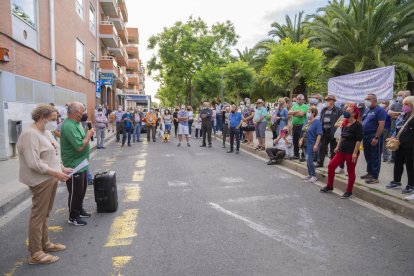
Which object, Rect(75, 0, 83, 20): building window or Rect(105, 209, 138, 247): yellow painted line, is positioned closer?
Rect(105, 209, 138, 247): yellow painted line

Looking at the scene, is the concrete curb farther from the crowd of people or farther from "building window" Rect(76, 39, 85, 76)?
"building window" Rect(76, 39, 85, 76)

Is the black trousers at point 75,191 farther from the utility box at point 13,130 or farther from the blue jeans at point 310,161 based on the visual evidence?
the utility box at point 13,130

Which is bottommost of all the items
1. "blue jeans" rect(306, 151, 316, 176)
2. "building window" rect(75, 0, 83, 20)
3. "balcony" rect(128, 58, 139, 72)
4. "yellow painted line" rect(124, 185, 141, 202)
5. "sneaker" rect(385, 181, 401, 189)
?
"yellow painted line" rect(124, 185, 141, 202)

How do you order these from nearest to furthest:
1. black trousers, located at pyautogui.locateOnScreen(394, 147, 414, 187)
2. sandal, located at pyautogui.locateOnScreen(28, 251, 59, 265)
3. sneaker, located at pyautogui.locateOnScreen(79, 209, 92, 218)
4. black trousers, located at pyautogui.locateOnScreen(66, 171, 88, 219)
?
sandal, located at pyautogui.locateOnScreen(28, 251, 59, 265), black trousers, located at pyautogui.locateOnScreen(66, 171, 88, 219), sneaker, located at pyautogui.locateOnScreen(79, 209, 92, 218), black trousers, located at pyautogui.locateOnScreen(394, 147, 414, 187)

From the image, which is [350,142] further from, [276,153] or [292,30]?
[292,30]

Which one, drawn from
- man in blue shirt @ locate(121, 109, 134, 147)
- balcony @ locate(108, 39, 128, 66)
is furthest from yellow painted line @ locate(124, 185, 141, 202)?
balcony @ locate(108, 39, 128, 66)

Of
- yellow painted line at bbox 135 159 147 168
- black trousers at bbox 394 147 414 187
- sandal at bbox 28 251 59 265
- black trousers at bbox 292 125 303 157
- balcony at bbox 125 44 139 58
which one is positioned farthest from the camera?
balcony at bbox 125 44 139 58

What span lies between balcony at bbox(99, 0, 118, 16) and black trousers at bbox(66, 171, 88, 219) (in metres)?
28.7

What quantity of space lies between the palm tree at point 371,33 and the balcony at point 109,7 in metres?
18.4

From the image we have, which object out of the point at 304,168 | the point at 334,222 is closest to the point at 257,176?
the point at 304,168

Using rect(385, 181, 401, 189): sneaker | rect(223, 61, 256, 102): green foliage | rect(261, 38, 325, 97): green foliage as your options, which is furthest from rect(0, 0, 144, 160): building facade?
rect(261, 38, 325, 97): green foliage

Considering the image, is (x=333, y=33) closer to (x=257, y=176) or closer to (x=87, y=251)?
(x=257, y=176)

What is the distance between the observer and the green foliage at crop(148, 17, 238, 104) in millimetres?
43000

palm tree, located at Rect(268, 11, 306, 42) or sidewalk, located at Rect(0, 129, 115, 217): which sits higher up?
palm tree, located at Rect(268, 11, 306, 42)
